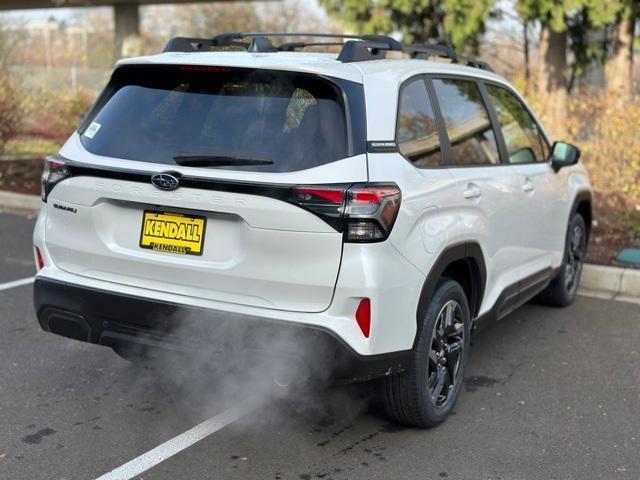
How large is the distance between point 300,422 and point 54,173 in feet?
5.61

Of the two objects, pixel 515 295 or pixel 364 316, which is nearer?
pixel 364 316

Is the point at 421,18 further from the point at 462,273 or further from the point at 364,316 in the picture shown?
the point at 364,316

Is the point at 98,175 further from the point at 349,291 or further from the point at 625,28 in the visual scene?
the point at 625,28

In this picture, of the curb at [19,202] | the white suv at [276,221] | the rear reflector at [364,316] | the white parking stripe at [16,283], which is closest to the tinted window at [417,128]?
the white suv at [276,221]

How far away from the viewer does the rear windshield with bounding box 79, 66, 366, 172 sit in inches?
131

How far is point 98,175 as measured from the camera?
3564 mm

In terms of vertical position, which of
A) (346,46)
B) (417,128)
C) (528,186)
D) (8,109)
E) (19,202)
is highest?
(346,46)

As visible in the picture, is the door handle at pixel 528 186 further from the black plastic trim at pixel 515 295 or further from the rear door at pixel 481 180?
the black plastic trim at pixel 515 295

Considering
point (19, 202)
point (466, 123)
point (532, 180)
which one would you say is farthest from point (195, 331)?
point (19, 202)

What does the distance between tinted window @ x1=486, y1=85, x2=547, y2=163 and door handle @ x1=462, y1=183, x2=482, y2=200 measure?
2.67 ft

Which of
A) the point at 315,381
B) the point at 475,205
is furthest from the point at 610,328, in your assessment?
the point at 315,381

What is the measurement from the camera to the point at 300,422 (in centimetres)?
396

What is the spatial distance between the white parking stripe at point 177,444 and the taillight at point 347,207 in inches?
51.6

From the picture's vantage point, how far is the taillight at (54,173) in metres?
3.69
